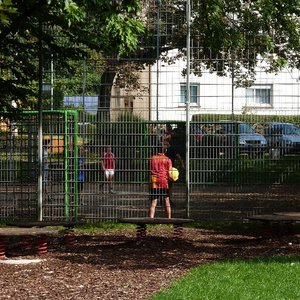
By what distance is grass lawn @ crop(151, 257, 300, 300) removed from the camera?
30.3 ft

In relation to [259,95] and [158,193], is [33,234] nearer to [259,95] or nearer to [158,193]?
[158,193]

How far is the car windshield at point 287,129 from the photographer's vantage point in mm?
16781

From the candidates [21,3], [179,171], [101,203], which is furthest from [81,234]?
[21,3]

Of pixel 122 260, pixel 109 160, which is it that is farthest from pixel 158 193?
pixel 122 260

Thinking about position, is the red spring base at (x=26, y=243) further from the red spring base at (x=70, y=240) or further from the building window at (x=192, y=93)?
the building window at (x=192, y=93)

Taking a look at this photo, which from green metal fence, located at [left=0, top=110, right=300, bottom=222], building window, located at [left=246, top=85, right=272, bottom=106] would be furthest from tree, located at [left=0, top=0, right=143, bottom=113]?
building window, located at [left=246, top=85, right=272, bottom=106]

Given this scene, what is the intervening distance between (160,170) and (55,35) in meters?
3.42

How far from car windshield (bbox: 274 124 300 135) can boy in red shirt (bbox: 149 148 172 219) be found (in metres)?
2.21

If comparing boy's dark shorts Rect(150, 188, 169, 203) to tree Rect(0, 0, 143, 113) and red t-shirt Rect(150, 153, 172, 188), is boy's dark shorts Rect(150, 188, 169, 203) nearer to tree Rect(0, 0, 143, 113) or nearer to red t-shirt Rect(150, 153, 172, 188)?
red t-shirt Rect(150, 153, 172, 188)

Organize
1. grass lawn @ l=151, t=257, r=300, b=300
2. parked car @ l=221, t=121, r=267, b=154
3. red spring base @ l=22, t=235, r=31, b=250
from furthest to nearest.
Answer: parked car @ l=221, t=121, r=267, b=154 < red spring base @ l=22, t=235, r=31, b=250 < grass lawn @ l=151, t=257, r=300, b=300

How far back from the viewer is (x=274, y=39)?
1764cm

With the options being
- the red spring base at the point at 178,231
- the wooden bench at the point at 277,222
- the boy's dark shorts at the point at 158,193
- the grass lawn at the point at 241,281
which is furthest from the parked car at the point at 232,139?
the grass lawn at the point at 241,281

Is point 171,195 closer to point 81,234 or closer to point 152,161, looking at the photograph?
point 152,161

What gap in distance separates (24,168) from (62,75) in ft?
6.81
